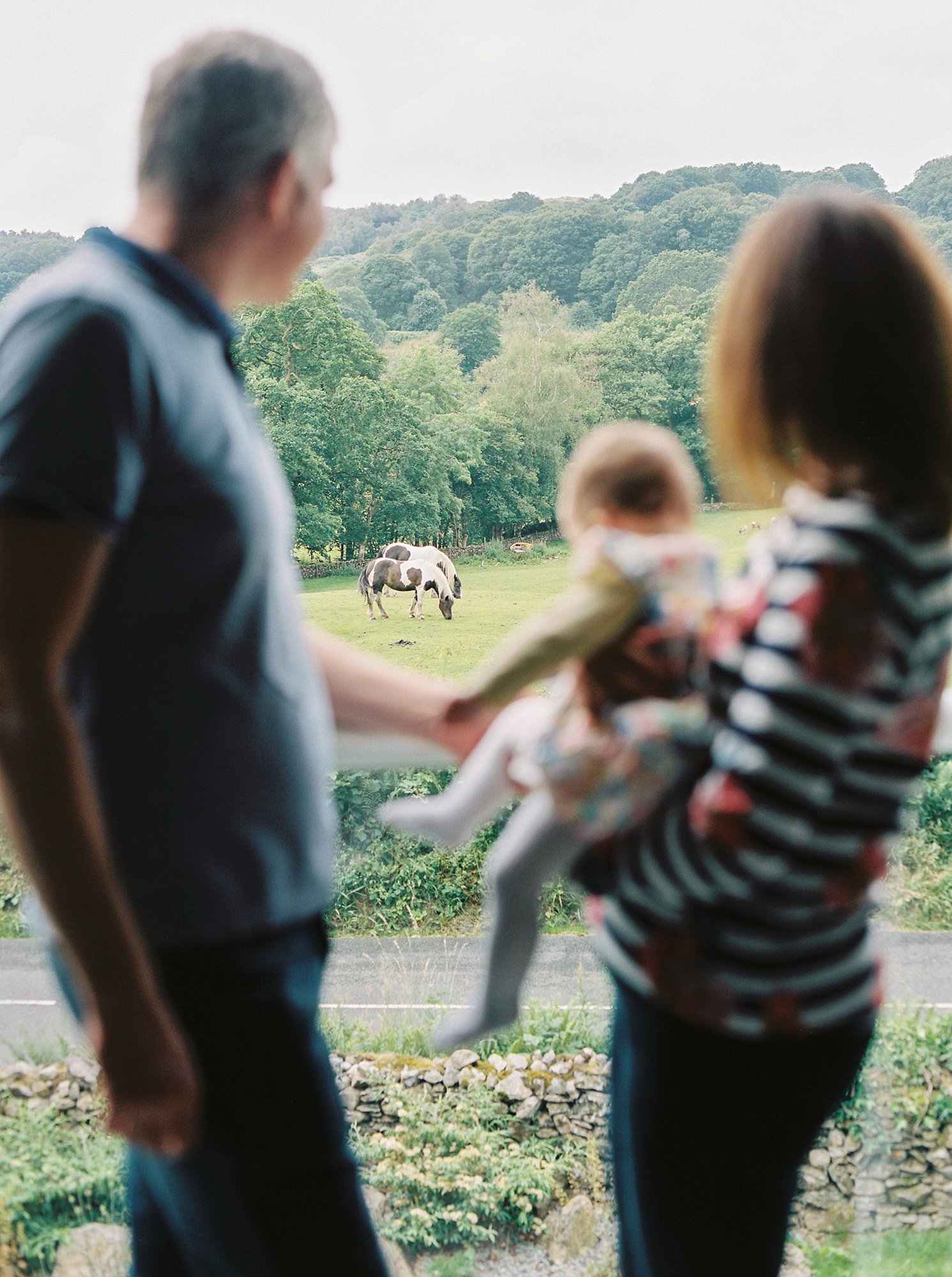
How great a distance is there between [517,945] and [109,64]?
130 cm

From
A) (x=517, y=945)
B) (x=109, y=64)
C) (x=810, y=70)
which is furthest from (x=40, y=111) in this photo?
(x=517, y=945)

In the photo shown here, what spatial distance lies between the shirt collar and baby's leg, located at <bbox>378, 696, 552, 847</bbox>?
0.33 meters

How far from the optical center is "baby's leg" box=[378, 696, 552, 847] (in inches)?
27.8

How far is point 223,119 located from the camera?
0.63 m

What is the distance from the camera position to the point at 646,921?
25.0 inches

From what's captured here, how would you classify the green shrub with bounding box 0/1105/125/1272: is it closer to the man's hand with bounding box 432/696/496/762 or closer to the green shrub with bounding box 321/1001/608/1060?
the green shrub with bounding box 321/1001/608/1060

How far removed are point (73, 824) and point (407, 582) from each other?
137 cm

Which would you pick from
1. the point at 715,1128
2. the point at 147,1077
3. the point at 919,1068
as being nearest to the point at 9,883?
the point at 147,1077

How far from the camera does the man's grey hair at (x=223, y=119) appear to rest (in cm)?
62

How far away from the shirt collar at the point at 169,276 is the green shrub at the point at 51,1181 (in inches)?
51.2

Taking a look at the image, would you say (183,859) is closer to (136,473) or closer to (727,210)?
(136,473)

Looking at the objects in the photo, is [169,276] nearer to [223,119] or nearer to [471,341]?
[223,119]

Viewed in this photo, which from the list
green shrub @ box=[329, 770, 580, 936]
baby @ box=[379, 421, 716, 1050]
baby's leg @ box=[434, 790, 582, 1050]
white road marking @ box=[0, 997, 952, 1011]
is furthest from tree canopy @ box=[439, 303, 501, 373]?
baby's leg @ box=[434, 790, 582, 1050]

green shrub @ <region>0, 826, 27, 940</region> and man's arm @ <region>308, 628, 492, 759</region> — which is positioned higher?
man's arm @ <region>308, 628, 492, 759</region>
